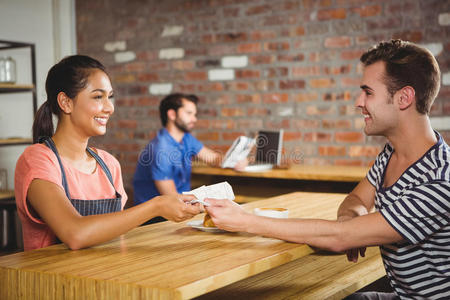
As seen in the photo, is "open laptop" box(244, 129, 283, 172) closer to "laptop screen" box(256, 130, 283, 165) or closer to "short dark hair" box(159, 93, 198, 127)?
"laptop screen" box(256, 130, 283, 165)

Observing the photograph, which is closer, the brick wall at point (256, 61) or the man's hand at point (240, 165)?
the man's hand at point (240, 165)

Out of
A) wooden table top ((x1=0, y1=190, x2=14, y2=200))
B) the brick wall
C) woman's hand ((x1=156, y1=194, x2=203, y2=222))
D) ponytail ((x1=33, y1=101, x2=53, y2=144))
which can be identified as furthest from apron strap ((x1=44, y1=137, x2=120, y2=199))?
the brick wall

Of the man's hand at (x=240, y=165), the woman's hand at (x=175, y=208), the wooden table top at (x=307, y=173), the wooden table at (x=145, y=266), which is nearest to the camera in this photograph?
the wooden table at (x=145, y=266)

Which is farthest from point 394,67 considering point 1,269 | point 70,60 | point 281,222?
point 1,269

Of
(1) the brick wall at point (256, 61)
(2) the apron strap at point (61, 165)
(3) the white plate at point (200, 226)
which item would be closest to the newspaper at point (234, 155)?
(1) the brick wall at point (256, 61)

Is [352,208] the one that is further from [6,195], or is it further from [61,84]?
[6,195]

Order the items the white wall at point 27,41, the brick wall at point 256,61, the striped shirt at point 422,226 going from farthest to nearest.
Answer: the white wall at point 27,41 < the brick wall at point 256,61 < the striped shirt at point 422,226

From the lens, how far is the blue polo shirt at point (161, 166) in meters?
3.51

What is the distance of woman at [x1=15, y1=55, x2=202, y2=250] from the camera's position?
1561mm

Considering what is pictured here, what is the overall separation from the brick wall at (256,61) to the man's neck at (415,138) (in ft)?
7.24

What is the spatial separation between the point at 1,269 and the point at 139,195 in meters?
2.30

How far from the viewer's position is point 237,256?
4.71 feet

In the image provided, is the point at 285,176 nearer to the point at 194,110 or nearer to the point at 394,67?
the point at 194,110

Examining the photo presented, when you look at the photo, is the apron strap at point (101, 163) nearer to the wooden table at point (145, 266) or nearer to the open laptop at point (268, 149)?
→ the wooden table at point (145, 266)
